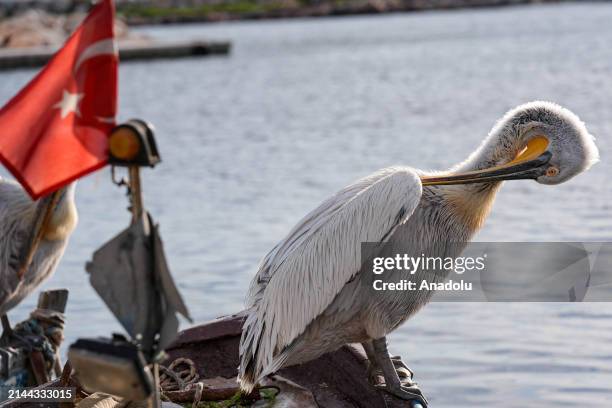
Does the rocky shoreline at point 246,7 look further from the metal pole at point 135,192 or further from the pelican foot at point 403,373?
the metal pole at point 135,192

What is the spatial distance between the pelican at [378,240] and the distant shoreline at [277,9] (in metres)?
58.9

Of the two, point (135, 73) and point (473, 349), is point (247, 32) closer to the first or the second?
point (135, 73)

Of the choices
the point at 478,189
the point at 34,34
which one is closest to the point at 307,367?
the point at 478,189

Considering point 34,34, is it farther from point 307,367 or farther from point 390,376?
point 390,376

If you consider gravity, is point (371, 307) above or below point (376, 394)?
above

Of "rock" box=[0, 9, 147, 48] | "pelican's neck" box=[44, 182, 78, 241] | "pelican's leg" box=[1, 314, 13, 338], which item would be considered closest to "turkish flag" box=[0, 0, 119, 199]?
"pelican's neck" box=[44, 182, 78, 241]

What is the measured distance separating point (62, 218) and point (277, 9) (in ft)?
211

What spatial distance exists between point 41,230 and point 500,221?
5.27 metres

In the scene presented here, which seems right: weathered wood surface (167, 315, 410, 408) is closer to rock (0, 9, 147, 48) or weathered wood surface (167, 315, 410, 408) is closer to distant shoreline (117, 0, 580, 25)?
rock (0, 9, 147, 48)

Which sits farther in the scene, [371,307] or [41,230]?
[41,230]

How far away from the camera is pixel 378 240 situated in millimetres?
4148

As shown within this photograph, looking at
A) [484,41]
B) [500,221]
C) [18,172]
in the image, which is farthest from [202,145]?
[484,41]

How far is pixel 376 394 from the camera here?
434cm

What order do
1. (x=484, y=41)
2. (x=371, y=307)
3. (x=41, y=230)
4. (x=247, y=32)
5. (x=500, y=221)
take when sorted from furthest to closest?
(x=247, y=32)
(x=484, y=41)
(x=500, y=221)
(x=41, y=230)
(x=371, y=307)
